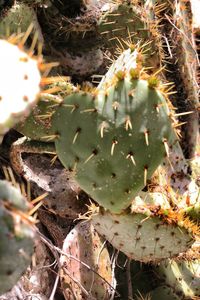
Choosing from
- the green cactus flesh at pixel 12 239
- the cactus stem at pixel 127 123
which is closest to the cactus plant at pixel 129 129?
the cactus stem at pixel 127 123

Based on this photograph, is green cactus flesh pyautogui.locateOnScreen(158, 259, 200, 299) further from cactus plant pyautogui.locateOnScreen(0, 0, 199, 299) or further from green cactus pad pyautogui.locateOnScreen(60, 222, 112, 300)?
green cactus pad pyautogui.locateOnScreen(60, 222, 112, 300)

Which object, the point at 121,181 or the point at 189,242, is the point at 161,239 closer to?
the point at 189,242

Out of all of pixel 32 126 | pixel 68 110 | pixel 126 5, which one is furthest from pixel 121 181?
pixel 126 5

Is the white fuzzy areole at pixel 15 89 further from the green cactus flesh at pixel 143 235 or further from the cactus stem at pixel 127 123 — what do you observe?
the green cactus flesh at pixel 143 235

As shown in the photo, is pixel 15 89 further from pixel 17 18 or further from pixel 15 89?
pixel 17 18

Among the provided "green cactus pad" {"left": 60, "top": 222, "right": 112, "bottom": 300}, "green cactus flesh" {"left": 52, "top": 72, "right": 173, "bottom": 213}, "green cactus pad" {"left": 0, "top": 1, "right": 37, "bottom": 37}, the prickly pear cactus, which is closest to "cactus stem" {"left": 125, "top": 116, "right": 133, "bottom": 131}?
"green cactus flesh" {"left": 52, "top": 72, "right": 173, "bottom": 213}
